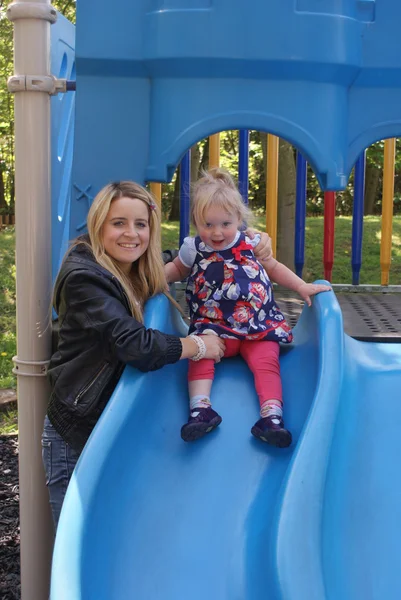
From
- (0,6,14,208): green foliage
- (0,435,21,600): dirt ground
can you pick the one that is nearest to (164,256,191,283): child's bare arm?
(0,435,21,600): dirt ground

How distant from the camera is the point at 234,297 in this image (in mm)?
2799

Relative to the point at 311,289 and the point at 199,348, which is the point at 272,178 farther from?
the point at 199,348

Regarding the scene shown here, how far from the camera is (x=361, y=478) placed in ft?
7.58

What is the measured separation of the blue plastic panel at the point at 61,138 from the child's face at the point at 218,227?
561 millimetres

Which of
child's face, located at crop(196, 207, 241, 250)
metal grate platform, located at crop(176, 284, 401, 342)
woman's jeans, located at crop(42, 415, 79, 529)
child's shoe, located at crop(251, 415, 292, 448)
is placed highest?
child's face, located at crop(196, 207, 241, 250)

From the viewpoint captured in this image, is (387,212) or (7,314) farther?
(7,314)

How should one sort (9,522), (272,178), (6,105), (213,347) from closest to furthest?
(213,347)
(9,522)
(272,178)
(6,105)

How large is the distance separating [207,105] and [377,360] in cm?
117

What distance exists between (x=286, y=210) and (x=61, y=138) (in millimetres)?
3537

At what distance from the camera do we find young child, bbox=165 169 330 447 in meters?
2.71

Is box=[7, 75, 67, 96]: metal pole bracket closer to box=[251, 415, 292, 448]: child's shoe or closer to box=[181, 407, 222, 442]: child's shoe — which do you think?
box=[181, 407, 222, 442]: child's shoe

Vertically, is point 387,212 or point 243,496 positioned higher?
point 387,212

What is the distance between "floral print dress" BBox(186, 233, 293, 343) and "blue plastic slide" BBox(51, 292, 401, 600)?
0.59 ft

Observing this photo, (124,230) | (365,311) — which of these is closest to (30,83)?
(124,230)
